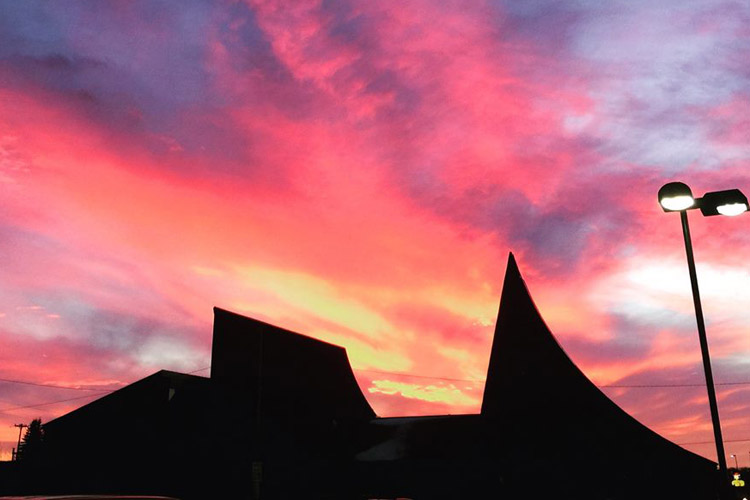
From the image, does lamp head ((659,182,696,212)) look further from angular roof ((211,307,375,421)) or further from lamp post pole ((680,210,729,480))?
angular roof ((211,307,375,421))

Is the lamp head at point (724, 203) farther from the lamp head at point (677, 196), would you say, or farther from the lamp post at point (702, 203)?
the lamp head at point (677, 196)

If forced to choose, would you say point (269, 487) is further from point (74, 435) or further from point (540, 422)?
point (540, 422)

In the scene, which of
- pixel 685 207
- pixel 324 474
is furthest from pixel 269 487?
pixel 685 207

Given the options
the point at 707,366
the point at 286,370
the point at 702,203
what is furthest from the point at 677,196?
the point at 286,370

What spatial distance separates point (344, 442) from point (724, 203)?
99.7 ft

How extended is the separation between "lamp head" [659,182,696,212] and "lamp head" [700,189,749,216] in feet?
→ 0.75

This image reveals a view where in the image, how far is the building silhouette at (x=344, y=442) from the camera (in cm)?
2938

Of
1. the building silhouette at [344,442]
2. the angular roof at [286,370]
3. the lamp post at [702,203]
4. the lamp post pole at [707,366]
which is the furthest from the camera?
the angular roof at [286,370]

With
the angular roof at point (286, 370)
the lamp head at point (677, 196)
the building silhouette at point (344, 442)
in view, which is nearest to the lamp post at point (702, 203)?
the lamp head at point (677, 196)

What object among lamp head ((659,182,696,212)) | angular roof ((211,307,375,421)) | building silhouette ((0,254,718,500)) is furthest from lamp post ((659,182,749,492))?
angular roof ((211,307,375,421))

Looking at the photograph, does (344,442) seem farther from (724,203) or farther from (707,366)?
(724,203)

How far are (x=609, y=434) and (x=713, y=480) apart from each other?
4.65 meters

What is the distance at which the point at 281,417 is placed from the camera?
33781 millimetres

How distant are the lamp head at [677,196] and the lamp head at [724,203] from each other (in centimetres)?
23
